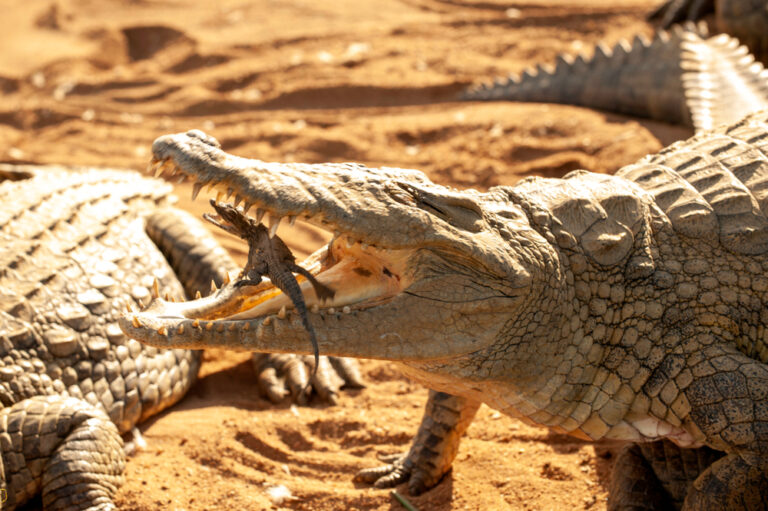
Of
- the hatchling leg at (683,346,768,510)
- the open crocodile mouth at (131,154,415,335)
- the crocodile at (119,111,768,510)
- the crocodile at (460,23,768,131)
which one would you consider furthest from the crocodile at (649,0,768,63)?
the open crocodile mouth at (131,154,415,335)

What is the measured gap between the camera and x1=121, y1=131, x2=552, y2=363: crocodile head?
8.14 feet

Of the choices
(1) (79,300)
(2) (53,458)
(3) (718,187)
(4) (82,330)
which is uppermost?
(3) (718,187)

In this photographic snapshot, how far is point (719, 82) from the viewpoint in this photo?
19.2 feet

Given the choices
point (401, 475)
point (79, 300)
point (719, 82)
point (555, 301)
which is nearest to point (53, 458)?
point (79, 300)

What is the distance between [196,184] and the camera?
8.08ft

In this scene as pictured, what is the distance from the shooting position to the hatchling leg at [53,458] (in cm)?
352

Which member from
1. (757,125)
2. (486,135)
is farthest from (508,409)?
(486,135)

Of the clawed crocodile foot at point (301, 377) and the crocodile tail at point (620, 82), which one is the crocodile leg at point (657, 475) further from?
the crocodile tail at point (620, 82)

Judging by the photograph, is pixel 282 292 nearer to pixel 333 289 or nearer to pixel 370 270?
pixel 333 289

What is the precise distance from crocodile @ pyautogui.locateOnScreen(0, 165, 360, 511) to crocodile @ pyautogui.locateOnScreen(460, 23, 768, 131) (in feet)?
11.0

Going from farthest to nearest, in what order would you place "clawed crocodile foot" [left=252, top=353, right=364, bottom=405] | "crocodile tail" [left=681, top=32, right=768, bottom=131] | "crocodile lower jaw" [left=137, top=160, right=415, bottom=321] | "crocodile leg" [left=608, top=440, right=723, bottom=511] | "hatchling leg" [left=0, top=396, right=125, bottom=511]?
"crocodile tail" [left=681, top=32, right=768, bottom=131] < "clawed crocodile foot" [left=252, top=353, right=364, bottom=405] < "hatchling leg" [left=0, top=396, right=125, bottom=511] < "crocodile leg" [left=608, top=440, right=723, bottom=511] < "crocodile lower jaw" [left=137, top=160, right=415, bottom=321]

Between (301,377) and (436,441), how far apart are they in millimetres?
1190

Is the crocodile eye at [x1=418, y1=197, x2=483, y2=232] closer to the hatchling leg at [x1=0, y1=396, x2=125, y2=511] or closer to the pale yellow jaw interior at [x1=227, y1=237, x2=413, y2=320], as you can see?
the pale yellow jaw interior at [x1=227, y1=237, x2=413, y2=320]

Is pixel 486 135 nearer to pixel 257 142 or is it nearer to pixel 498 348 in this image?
pixel 257 142
